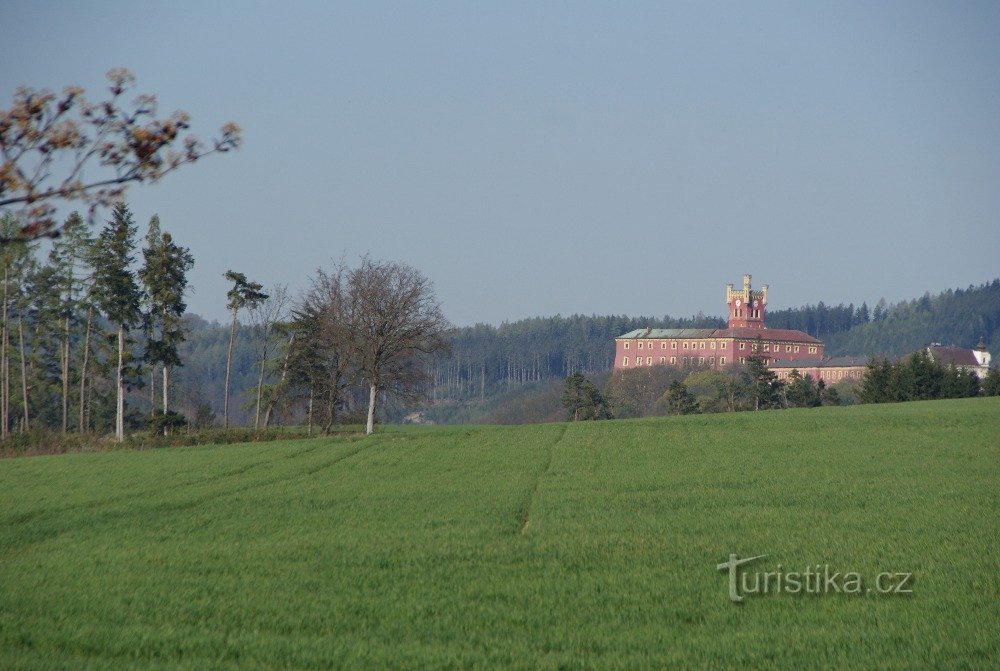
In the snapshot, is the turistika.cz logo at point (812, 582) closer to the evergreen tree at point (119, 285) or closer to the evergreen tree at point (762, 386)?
the evergreen tree at point (119, 285)

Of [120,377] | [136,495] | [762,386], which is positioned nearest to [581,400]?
[762,386]

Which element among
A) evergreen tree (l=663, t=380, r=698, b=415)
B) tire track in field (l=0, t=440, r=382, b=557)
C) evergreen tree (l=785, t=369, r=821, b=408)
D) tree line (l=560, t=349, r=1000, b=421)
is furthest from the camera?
evergreen tree (l=663, t=380, r=698, b=415)

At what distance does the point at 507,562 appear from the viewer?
60.1ft

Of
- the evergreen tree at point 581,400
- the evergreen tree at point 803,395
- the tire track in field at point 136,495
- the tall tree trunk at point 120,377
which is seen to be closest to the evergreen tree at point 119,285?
the tall tree trunk at point 120,377

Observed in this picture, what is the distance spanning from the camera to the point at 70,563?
1908cm

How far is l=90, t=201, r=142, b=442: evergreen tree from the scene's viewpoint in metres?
68.2

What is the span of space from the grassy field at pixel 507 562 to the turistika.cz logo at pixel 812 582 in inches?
9.2

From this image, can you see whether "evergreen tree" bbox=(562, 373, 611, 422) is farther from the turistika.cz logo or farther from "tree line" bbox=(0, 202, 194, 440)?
the turistika.cz logo

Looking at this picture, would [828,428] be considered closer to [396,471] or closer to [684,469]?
[684,469]

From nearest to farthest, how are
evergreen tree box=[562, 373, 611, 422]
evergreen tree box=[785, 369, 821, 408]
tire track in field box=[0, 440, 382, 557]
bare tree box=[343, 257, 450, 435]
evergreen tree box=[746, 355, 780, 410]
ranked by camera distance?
tire track in field box=[0, 440, 382, 557]
bare tree box=[343, 257, 450, 435]
evergreen tree box=[785, 369, 821, 408]
evergreen tree box=[746, 355, 780, 410]
evergreen tree box=[562, 373, 611, 422]

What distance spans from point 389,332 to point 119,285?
58.9 feet

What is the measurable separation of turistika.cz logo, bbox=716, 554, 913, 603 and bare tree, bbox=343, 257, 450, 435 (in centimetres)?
4907

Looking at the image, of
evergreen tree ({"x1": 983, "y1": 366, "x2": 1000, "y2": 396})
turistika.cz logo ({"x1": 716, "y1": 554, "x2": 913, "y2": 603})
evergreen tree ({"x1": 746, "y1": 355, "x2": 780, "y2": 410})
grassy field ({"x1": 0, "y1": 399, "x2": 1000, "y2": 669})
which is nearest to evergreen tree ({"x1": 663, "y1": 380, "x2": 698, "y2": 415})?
evergreen tree ({"x1": 746, "y1": 355, "x2": 780, "y2": 410})

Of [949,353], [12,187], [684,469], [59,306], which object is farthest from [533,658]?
[949,353]
